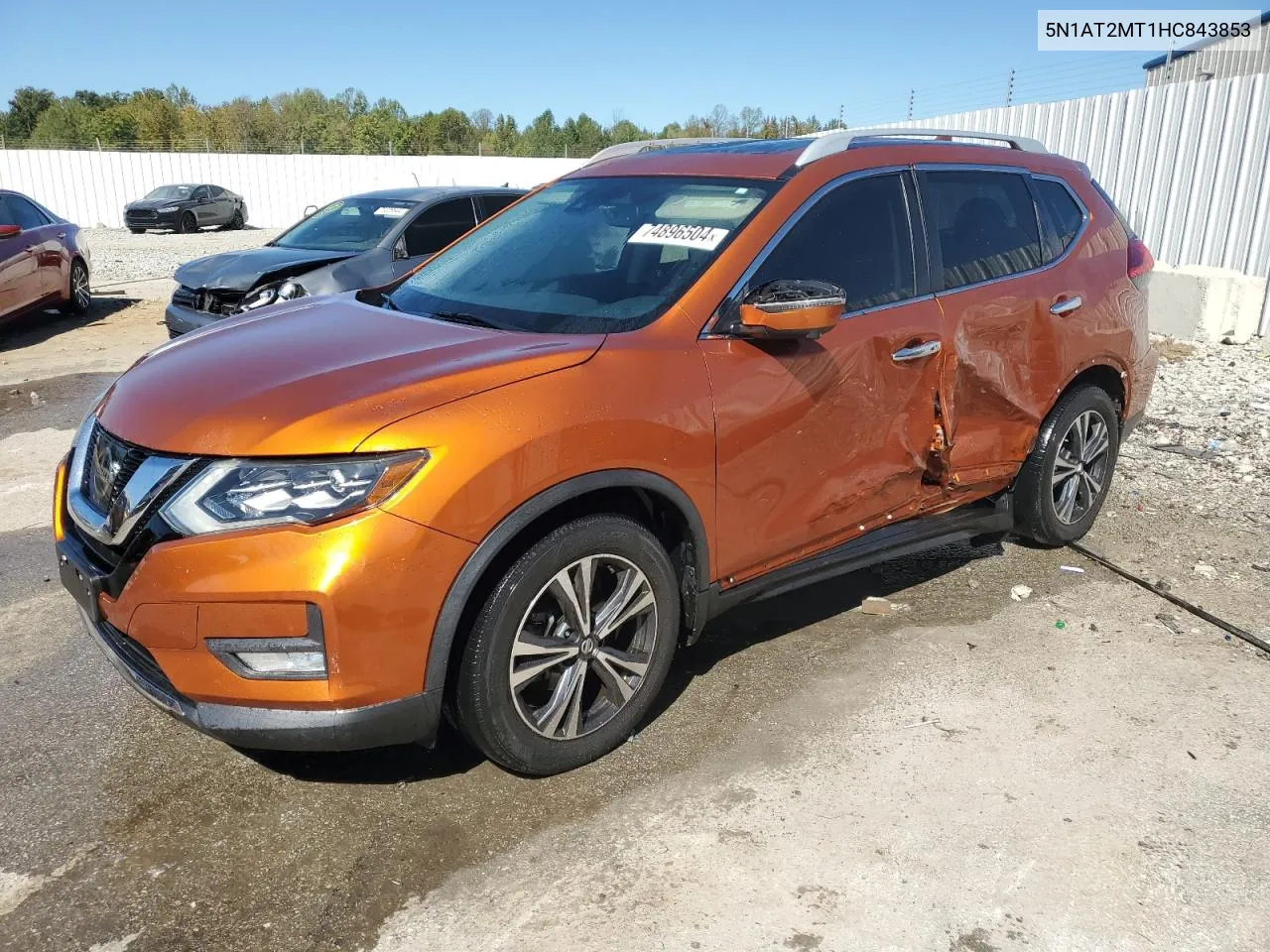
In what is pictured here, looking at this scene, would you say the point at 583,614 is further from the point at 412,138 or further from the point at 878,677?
the point at 412,138

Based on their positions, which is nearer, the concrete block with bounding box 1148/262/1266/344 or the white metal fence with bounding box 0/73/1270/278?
the concrete block with bounding box 1148/262/1266/344

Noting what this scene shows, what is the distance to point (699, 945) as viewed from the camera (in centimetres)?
248

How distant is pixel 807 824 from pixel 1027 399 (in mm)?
2334

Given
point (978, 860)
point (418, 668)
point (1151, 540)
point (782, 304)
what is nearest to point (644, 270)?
point (782, 304)

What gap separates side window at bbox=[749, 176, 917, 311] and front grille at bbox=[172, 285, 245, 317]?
6424mm

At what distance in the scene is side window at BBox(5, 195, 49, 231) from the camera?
36.9 feet

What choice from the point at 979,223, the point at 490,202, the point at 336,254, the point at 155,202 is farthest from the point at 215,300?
the point at 155,202

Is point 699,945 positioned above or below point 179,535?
below

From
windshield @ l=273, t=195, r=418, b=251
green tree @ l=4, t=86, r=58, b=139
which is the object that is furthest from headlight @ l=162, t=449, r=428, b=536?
green tree @ l=4, t=86, r=58, b=139

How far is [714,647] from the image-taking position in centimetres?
410

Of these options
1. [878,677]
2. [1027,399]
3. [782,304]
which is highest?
[782,304]

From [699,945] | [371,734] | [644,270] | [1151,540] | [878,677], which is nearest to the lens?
[699,945]

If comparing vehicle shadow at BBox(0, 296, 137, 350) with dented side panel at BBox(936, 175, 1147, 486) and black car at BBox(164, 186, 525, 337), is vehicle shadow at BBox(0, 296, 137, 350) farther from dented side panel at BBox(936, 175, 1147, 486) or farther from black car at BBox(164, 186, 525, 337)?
dented side panel at BBox(936, 175, 1147, 486)

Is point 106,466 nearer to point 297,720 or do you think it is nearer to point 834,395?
point 297,720
